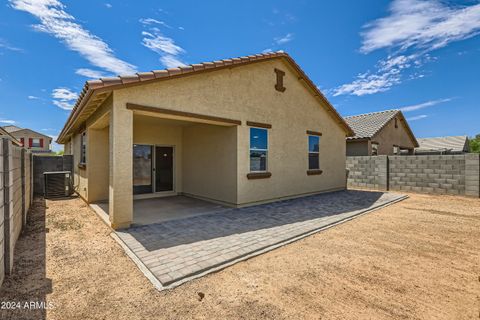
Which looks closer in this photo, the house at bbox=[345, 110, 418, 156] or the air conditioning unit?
the air conditioning unit

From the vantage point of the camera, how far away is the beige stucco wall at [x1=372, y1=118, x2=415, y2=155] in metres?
19.1

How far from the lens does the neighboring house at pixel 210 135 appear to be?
5707 mm

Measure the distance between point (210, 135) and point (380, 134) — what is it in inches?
653

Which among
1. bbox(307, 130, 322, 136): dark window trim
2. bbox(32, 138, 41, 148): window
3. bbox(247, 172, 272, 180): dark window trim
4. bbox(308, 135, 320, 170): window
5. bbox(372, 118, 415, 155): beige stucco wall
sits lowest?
bbox(247, 172, 272, 180): dark window trim

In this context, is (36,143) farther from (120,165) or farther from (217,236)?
(217,236)

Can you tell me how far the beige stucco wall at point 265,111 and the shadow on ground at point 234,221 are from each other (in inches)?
36.8

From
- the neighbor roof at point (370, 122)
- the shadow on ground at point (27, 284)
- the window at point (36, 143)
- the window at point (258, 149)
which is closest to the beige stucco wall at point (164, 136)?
the window at point (258, 149)

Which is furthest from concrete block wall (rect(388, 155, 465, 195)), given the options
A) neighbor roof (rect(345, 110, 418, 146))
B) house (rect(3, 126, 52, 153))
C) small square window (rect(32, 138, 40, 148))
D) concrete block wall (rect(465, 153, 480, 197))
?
small square window (rect(32, 138, 40, 148))

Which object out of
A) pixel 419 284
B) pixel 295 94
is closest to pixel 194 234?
pixel 419 284

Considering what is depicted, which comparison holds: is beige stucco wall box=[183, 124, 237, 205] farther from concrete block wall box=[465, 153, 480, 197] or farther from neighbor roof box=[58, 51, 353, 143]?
concrete block wall box=[465, 153, 480, 197]

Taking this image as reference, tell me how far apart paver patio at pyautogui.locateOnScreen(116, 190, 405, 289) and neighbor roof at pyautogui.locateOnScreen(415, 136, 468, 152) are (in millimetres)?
31572

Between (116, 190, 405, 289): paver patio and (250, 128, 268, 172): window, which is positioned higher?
(250, 128, 268, 172): window

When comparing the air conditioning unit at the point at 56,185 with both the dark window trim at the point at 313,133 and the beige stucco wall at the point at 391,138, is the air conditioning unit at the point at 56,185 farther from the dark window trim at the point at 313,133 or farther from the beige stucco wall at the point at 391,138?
the beige stucco wall at the point at 391,138

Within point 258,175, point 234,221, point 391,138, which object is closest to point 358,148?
point 391,138
